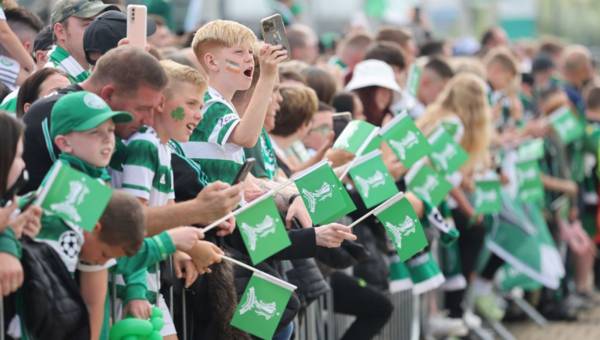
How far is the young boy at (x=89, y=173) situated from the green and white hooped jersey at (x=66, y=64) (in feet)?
4.28

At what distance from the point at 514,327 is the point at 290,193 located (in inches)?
236

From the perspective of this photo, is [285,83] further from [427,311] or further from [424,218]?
[427,311]

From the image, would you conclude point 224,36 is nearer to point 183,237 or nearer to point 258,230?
point 258,230

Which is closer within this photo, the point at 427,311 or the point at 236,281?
the point at 236,281

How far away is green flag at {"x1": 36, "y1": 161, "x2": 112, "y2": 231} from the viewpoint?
165 inches

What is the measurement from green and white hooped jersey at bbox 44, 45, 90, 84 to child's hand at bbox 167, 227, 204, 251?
1278 millimetres

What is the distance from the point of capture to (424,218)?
333 inches

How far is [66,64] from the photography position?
19.5 ft

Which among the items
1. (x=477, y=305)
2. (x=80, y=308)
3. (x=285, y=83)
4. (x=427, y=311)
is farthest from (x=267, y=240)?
(x=477, y=305)

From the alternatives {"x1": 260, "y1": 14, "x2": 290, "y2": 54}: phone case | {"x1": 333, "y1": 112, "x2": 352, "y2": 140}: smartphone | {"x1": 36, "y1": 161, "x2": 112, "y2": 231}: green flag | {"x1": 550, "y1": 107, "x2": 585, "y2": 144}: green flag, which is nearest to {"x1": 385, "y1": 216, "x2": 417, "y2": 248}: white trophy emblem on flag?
{"x1": 260, "y1": 14, "x2": 290, "y2": 54}: phone case

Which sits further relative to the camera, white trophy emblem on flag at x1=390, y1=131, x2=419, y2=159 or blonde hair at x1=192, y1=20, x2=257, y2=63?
white trophy emblem on flag at x1=390, y1=131, x2=419, y2=159

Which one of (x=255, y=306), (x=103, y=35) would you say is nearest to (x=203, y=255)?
(x=255, y=306)

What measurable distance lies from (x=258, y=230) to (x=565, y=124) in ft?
26.3

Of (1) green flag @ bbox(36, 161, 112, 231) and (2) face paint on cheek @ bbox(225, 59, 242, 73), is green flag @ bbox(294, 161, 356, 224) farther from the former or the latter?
(1) green flag @ bbox(36, 161, 112, 231)
